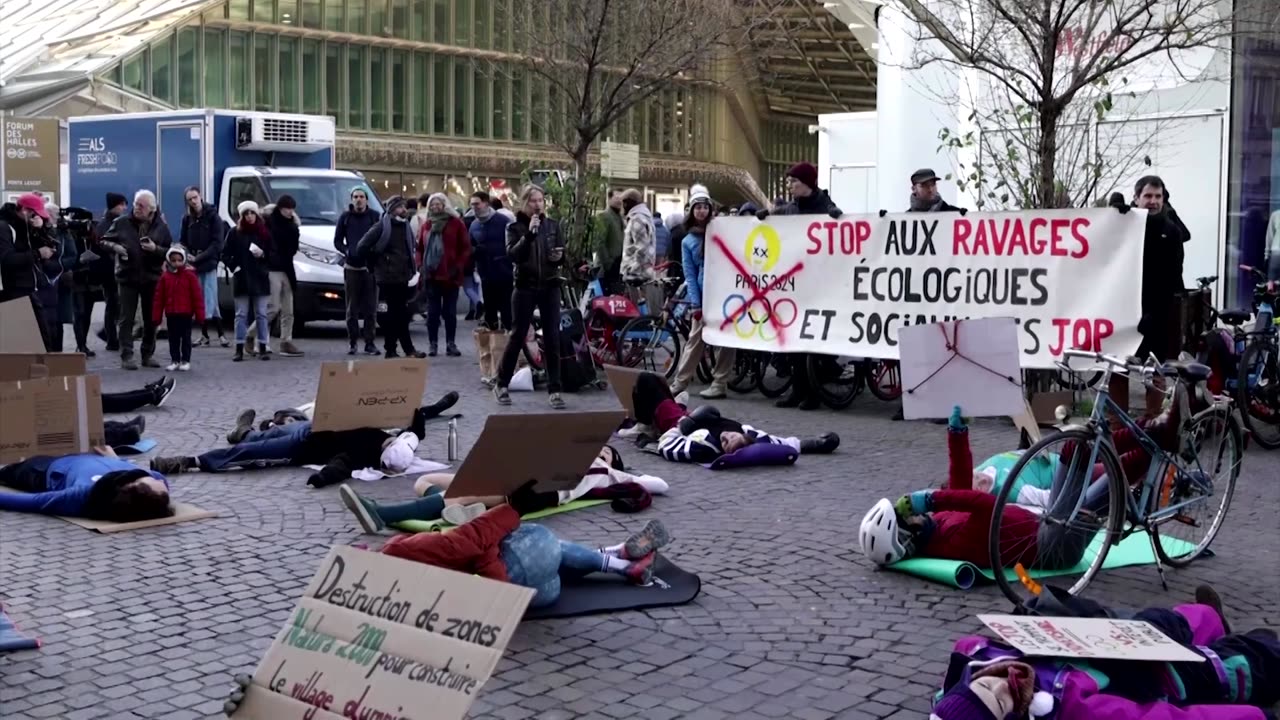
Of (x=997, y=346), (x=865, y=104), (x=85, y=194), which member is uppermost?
(x=865, y=104)

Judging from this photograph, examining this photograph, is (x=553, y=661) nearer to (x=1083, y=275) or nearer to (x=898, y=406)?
(x=1083, y=275)

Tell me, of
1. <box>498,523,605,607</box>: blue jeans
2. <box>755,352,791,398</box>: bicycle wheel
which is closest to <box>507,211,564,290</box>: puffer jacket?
<box>755,352,791,398</box>: bicycle wheel

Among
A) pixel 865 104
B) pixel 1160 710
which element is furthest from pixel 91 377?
pixel 865 104

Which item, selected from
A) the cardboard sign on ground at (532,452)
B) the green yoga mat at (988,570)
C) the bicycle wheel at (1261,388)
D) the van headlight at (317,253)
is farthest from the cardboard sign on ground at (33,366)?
the van headlight at (317,253)

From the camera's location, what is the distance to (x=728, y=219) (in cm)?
1411

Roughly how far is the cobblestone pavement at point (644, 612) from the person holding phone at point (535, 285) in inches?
136

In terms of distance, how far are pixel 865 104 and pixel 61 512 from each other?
2362 inches

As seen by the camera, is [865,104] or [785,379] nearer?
[785,379]

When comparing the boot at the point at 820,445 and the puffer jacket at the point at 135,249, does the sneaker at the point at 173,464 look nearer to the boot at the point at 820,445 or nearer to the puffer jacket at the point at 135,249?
the boot at the point at 820,445

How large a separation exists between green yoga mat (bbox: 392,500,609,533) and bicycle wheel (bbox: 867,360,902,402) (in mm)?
5370

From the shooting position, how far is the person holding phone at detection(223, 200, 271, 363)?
690 inches

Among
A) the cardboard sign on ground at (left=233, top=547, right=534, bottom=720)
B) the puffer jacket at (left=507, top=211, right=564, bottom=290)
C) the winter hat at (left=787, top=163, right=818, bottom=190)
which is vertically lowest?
the cardboard sign on ground at (left=233, top=547, right=534, bottom=720)

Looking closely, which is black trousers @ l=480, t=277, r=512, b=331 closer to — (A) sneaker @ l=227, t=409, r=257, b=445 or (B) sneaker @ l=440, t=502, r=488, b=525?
(A) sneaker @ l=227, t=409, r=257, b=445

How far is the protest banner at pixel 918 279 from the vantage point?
11.7 metres
